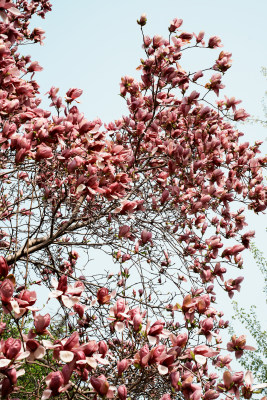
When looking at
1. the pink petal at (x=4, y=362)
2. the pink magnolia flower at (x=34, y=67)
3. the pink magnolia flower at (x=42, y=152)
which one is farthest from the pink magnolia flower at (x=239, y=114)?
the pink petal at (x=4, y=362)

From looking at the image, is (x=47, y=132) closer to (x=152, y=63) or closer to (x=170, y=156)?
(x=170, y=156)

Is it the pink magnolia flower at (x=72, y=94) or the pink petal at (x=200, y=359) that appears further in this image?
the pink magnolia flower at (x=72, y=94)

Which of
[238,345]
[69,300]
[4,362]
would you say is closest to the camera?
[4,362]

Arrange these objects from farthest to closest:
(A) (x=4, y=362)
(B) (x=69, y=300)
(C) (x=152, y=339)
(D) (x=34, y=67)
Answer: (D) (x=34, y=67), (C) (x=152, y=339), (B) (x=69, y=300), (A) (x=4, y=362)

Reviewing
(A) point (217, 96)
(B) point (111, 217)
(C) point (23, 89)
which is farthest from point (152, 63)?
(B) point (111, 217)

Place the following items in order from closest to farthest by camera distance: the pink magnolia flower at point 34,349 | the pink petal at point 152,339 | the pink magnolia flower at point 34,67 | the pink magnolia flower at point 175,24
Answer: the pink magnolia flower at point 34,349
the pink petal at point 152,339
the pink magnolia flower at point 175,24
the pink magnolia flower at point 34,67

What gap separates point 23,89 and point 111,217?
1281mm

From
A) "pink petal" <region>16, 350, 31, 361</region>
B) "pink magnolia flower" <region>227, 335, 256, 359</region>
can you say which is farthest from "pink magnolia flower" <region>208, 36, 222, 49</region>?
"pink petal" <region>16, 350, 31, 361</region>

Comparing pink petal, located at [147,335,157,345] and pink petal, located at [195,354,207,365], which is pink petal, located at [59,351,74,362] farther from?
pink petal, located at [195,354,207,365]

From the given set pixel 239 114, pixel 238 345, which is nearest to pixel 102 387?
pixel 238 345

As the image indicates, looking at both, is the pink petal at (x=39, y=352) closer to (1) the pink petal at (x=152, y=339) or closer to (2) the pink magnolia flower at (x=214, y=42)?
(1) the pink petal at (x=152, y=339)

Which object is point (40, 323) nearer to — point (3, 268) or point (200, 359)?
point (3, 268)

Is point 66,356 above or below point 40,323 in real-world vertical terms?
below

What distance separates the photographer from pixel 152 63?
327cm
